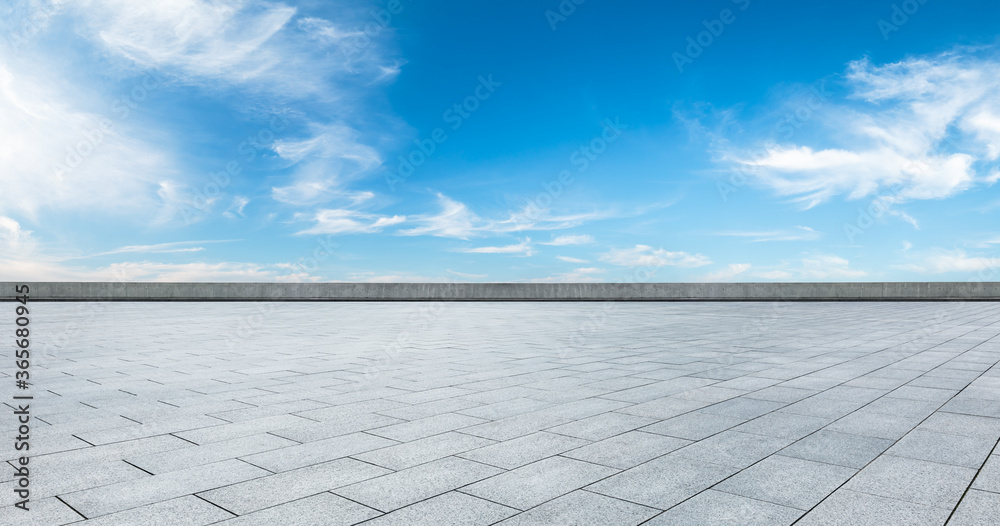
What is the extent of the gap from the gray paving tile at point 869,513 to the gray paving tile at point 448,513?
4.75ft

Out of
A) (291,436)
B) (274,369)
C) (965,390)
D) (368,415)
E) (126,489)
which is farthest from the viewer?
(274,369)

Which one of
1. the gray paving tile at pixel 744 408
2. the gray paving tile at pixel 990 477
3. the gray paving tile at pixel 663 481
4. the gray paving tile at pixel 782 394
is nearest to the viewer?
the gray paving tile at pixel 663 481

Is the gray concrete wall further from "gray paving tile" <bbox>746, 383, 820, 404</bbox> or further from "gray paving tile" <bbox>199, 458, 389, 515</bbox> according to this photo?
"gray paving tile" <bbox>199, 458, 389, 515</bbox>

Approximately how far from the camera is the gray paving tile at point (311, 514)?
2.89 meters

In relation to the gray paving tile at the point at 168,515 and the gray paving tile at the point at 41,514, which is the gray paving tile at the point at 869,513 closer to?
the gray paving tile at the point at 168,515

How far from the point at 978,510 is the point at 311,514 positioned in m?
3.33

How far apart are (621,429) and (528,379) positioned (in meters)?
2.26

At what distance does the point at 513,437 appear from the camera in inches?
172

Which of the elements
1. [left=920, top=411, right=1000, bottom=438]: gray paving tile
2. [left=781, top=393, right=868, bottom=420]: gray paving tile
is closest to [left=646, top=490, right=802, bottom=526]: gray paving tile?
[left=781, top=393, right=868, bottom=420]: gray paving tile

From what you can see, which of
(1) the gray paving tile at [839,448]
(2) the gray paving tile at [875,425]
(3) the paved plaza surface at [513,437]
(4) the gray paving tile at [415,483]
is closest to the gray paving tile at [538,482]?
(3) the paved plaza surface at [513,437]

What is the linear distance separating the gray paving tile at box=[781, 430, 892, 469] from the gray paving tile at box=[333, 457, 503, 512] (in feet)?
6.72

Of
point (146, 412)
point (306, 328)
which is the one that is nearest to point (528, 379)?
point (146, 412)

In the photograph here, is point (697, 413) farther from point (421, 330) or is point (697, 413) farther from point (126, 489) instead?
point (421, 330)

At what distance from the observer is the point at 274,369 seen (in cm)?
762
